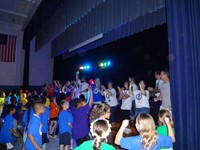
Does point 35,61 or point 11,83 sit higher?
point 35,61

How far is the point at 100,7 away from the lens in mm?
7066

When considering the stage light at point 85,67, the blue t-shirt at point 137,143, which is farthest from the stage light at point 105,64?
the blue t-shirt at point 137,143

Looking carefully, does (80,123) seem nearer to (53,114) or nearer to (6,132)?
(6,132)

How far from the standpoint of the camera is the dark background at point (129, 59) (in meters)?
11.7

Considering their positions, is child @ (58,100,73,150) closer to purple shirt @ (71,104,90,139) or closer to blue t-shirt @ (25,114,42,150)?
purple shirt @ (71,104,90,139)

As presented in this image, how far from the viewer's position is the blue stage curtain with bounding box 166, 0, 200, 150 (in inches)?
120

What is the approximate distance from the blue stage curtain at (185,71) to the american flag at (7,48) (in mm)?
14867

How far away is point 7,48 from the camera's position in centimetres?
1579

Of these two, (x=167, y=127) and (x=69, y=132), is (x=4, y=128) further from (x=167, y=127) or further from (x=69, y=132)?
(x=167, y=127)

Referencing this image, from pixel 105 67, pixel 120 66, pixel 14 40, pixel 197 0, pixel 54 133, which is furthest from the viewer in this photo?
pixel 14 40

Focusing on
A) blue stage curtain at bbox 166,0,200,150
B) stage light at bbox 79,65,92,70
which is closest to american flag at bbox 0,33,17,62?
stage light at bbox 79,65,92,70

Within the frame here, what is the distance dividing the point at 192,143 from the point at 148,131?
1086 mm

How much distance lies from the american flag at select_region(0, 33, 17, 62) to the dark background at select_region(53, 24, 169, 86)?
391 centimetres

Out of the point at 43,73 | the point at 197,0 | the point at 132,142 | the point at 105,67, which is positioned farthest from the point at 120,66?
the point at 132,142
